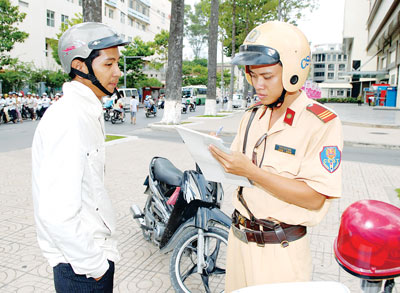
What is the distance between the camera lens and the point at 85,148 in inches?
60.2

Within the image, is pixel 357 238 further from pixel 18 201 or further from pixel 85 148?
pixel 18 201

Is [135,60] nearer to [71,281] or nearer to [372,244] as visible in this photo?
[71,281]

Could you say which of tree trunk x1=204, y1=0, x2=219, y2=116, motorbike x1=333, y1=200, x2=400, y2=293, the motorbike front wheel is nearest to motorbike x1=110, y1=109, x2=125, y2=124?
tree trunk x1=204, y1=0, x2=219, y2=116

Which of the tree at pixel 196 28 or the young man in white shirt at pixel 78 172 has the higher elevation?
the tree at pixel 196 28

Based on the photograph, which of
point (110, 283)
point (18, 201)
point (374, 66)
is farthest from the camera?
point (374, 66)

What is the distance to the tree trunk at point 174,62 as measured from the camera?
46.3ft

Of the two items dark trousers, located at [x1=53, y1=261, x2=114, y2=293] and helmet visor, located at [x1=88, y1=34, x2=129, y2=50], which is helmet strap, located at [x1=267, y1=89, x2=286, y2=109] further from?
dark trousers, located at [x1=53, y1=261, x2=114, y2=293]

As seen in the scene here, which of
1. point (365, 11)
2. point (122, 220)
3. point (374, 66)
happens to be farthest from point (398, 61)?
point (122, 220)

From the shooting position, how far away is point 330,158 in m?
1.50

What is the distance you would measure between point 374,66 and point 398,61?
859 inches

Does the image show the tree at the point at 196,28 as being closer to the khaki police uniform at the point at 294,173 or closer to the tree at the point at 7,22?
the tree at the point at 7,22

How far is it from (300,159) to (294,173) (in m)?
0.07

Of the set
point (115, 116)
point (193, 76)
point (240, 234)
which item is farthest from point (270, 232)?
point (193, 76)

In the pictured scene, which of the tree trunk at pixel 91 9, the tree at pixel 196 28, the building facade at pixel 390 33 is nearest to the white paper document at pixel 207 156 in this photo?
the tree trunk at pixel 91 9
